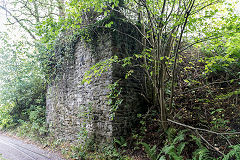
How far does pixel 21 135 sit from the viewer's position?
7934 millimetres

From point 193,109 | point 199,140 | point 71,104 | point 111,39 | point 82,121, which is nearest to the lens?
point 199,140

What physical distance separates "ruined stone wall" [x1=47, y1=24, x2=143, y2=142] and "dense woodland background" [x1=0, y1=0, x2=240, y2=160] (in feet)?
0.90

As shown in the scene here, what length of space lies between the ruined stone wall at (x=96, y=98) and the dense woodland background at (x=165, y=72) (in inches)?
10.8

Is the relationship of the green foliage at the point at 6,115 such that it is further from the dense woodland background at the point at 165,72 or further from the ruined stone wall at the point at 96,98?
the ruined stone wall at the point at 96,98

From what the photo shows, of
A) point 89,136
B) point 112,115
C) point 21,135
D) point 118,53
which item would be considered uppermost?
point 118,53

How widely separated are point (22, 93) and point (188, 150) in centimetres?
938

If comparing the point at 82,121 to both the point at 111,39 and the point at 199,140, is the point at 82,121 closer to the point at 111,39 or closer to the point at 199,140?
the point at 111,39

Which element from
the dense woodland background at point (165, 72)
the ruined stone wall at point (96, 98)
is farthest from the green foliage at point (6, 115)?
the ruined stone wall at point (96, 98)

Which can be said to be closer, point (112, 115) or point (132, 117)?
point (112, 115)

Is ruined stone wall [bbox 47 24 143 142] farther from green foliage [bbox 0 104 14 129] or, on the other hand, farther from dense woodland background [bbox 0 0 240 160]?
green foliage [bbox 0 104 14 129]

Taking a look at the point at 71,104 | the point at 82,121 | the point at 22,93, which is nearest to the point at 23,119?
the point at 22,93

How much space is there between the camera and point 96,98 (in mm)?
4871

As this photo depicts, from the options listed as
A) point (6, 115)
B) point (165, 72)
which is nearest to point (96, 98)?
point (165, 72)

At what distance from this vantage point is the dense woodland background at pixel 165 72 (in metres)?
3.15
